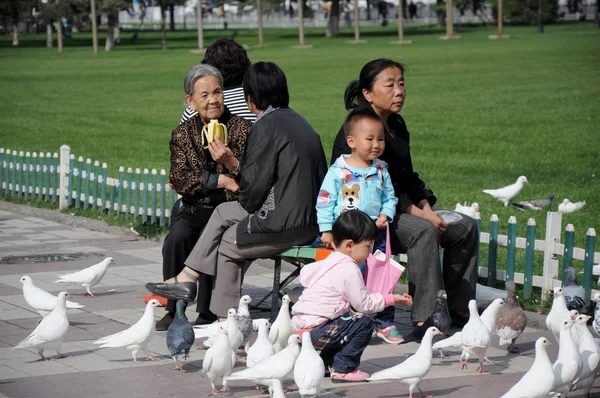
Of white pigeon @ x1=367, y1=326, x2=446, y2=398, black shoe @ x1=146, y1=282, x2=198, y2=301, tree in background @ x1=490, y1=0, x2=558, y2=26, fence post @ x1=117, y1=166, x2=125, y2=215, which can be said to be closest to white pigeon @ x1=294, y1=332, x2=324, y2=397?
white pigeon @ x1=367, y1=326, x2=446, y2=398

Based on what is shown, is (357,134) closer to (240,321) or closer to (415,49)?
(240,321)

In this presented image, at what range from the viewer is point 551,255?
8.91 meters

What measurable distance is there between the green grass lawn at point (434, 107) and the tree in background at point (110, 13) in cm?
887

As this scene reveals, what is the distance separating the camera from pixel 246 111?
28.9 ft

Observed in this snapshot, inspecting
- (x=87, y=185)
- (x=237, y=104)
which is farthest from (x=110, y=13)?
(x=237, y=104)

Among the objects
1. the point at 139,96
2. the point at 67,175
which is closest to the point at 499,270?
the point at 67,175

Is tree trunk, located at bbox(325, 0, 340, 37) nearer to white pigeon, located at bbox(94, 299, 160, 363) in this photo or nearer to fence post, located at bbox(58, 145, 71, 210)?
fence post, located at bbox(58, 145, 71, 210)

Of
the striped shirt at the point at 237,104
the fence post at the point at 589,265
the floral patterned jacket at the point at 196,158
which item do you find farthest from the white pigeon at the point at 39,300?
the fence post at the point at 589,265

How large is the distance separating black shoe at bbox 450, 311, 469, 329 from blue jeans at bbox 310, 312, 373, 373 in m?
1.75

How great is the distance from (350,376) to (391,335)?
1.17 metres

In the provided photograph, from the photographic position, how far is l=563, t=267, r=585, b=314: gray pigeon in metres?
7.96

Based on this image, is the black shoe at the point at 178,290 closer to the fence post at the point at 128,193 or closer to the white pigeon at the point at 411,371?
the white pigeon at the point at 411,371

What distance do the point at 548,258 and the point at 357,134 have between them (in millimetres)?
2484

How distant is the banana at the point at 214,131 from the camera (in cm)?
791
